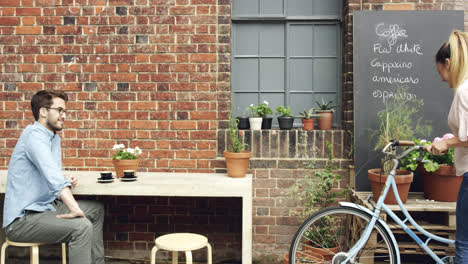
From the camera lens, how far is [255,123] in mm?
4004

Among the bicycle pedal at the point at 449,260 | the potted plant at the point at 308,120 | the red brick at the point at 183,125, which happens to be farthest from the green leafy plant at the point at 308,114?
the bicycle pedal at the point at 449,260

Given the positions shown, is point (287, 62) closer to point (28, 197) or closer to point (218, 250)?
point (218, 250)

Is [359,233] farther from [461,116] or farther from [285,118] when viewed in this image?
[461,116]

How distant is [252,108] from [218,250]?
1.42m

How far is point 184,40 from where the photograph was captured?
3996mm

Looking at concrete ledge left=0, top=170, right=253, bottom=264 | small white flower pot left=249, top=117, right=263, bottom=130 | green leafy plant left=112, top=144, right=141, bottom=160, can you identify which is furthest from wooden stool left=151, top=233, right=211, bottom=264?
small white flower pot left=249, top=117, right=263, bottom=130

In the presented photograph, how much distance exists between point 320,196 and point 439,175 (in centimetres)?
99

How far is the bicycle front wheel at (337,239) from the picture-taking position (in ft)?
9.91

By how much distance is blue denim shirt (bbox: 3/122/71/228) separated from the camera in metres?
2.88

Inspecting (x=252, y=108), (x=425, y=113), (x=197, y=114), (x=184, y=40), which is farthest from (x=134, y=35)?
(x=425, y=113)

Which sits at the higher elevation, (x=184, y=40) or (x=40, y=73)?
(x=184, y=40)

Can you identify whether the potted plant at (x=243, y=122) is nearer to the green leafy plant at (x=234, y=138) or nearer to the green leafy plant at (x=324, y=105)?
the green leafy plant at (x=234, y=138)

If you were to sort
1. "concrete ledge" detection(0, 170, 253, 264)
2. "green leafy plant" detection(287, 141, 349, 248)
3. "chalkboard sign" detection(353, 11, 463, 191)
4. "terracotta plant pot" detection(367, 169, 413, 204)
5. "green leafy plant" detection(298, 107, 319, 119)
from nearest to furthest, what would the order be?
1. "concrete ledge" detection(0, 170, 253, 264)
2. "terracotta plant pot" detection(367, 169, 413, 204)
3. "green leafy plant" detection(287, 141, 349, 248)
4. "chalkboard sign" detection(353, 11, 463, 191)
5. "green leafy plant" detection(298, 107, 319, 119)

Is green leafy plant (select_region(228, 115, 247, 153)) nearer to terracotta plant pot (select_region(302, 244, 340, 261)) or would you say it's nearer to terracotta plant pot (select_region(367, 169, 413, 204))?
terracotta plant pot (select_region(302, 244, 340, 261))
